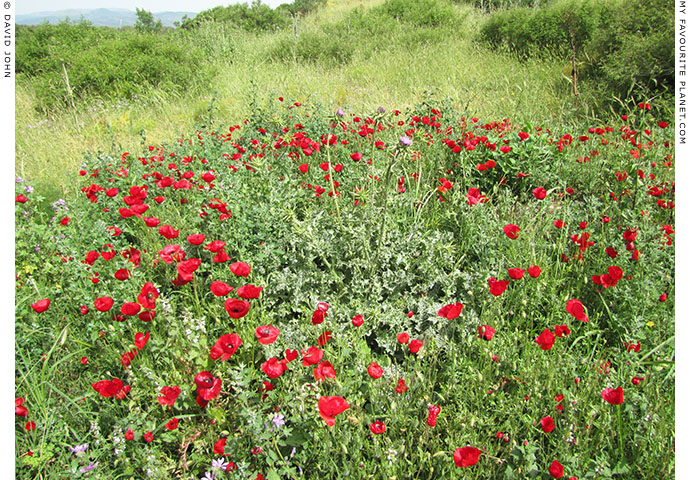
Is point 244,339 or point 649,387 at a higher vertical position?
point 244,339

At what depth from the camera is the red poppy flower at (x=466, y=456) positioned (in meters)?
1.10

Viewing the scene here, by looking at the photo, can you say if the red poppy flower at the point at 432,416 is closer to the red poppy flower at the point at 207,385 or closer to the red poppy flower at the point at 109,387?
the red poppy flower at the point at 207,385

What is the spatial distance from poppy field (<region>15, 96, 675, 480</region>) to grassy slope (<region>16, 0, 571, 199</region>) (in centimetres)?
162

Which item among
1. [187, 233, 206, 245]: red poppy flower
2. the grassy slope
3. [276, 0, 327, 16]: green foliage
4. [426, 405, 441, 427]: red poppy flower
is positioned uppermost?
[276, 0, 327, 16]: green foliage

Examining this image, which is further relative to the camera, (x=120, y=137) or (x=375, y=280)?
(x=120, y=137)

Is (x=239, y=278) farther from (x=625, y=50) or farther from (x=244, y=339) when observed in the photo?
(x=625, y=50)

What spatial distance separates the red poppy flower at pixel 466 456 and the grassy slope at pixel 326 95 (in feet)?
10.6

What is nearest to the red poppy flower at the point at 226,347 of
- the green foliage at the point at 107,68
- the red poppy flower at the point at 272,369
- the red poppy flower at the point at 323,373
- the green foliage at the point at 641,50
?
the red poppy flower at the point at 272,369

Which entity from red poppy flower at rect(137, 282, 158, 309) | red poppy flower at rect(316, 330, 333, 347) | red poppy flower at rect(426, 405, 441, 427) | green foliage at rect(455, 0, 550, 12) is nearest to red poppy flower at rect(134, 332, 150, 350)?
red poppy flower at rect(137, 282, 158, 309)

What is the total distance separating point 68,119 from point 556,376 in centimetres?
667

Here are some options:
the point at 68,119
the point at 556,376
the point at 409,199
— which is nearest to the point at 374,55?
the point at 68,119

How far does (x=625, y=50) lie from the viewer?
4238 mm

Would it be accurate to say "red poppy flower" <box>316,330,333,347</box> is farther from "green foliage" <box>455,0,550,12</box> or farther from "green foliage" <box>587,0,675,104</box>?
"green foliage" <box>455,0,550,12</box>

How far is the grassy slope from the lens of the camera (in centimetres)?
448
